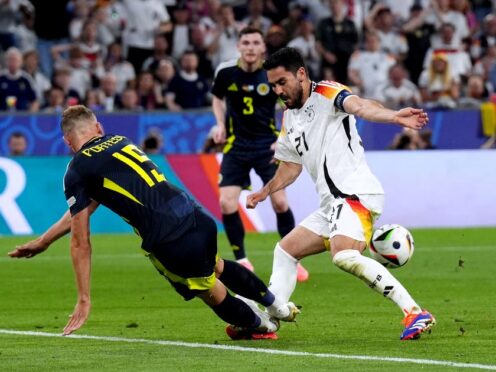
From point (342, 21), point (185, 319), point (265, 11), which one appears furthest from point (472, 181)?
point (185, 319)

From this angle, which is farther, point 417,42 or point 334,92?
point 417,42

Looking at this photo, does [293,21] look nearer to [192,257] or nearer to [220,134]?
[220,134]

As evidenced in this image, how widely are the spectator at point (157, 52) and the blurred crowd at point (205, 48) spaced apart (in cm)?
2

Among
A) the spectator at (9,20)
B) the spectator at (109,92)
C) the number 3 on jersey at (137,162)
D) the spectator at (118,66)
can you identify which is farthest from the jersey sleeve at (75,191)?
the spectator at (9,20)

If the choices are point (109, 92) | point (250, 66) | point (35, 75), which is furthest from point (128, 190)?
point (35, 75)

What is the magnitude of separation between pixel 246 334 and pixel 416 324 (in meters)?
1.26

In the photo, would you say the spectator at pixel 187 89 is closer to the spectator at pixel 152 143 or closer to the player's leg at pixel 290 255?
the spectator at pixel 152 143

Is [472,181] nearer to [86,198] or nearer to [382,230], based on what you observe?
[382,230]

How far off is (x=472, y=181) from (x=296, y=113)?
33.7 ft

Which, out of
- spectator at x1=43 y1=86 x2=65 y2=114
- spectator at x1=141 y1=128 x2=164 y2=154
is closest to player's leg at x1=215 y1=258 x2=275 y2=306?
spectator at x1=141 y1=128 x2=164 y2=154

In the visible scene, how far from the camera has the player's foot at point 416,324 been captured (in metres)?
9.02

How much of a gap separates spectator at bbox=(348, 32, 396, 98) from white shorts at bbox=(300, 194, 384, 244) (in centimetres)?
1415

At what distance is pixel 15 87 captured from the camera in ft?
72.0

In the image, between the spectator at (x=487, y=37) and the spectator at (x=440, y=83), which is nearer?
the spectator at (x=440, y=83)
